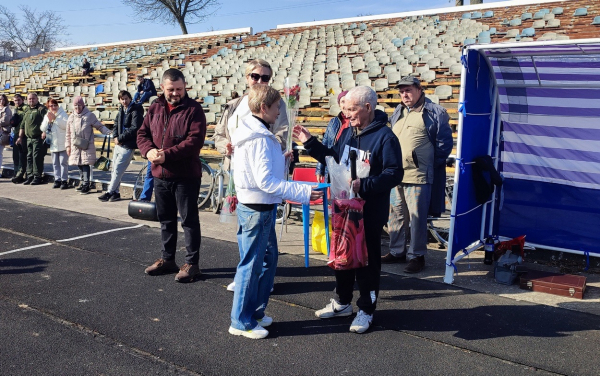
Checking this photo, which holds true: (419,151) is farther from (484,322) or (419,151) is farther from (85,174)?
(85,174)

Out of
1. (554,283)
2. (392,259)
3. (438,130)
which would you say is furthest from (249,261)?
(554,283)

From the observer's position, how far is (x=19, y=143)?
11.1 m

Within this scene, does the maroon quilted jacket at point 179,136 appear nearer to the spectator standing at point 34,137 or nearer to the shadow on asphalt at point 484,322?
the shadow on asphalt at point 484,322

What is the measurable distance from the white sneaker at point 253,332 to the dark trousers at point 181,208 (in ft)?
4.48

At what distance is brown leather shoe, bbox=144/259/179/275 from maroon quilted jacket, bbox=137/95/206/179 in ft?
2.81

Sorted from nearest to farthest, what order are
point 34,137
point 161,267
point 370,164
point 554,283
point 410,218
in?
point 370,164 < point 554,283 < point 161,267 < point 410,218 < point 34,137

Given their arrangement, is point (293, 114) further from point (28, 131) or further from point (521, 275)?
point (28, 131)

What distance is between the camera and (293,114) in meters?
4.75

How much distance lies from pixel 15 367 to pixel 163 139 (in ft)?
7.73

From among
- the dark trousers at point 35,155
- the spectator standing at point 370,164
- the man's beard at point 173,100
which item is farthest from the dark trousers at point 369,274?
the dark trousers at point 35,155

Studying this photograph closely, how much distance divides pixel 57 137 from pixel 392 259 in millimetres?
7308

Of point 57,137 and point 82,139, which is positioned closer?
point 82,139

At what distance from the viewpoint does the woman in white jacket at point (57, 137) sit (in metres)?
10.3

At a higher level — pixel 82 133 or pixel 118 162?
pixel 82 133
